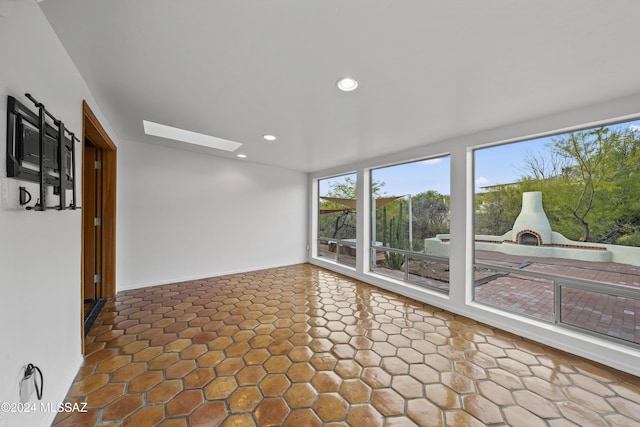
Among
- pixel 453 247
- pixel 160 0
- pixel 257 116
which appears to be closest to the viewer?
pixel 160 0

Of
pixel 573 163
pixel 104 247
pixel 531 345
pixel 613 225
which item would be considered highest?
pixel 573 163

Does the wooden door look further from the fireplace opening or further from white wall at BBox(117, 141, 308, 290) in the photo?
the fireplace opening

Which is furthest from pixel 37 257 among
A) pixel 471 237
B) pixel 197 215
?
pixel 471 237

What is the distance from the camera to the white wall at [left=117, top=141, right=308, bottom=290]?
11.9 ft

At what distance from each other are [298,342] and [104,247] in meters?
3.08

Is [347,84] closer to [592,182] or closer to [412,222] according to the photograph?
[592,182]

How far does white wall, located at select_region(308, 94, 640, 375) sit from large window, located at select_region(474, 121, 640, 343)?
0.44ft

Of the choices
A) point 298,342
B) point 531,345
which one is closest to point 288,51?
point 298,342

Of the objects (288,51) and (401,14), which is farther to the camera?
(288,51)

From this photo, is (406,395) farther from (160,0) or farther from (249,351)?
(160,0)

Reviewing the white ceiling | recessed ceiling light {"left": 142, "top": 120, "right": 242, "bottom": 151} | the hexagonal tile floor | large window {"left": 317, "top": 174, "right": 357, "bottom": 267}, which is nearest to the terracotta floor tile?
the hexagonal tile floor

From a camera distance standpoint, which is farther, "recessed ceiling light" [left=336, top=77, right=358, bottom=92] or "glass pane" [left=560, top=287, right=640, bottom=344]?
"glass pane" [left=560, top=287, right=640, bottom=344]

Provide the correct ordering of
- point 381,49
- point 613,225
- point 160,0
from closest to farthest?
point 160,0 < point 381,49 < point 613,225

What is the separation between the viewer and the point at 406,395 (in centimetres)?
166
